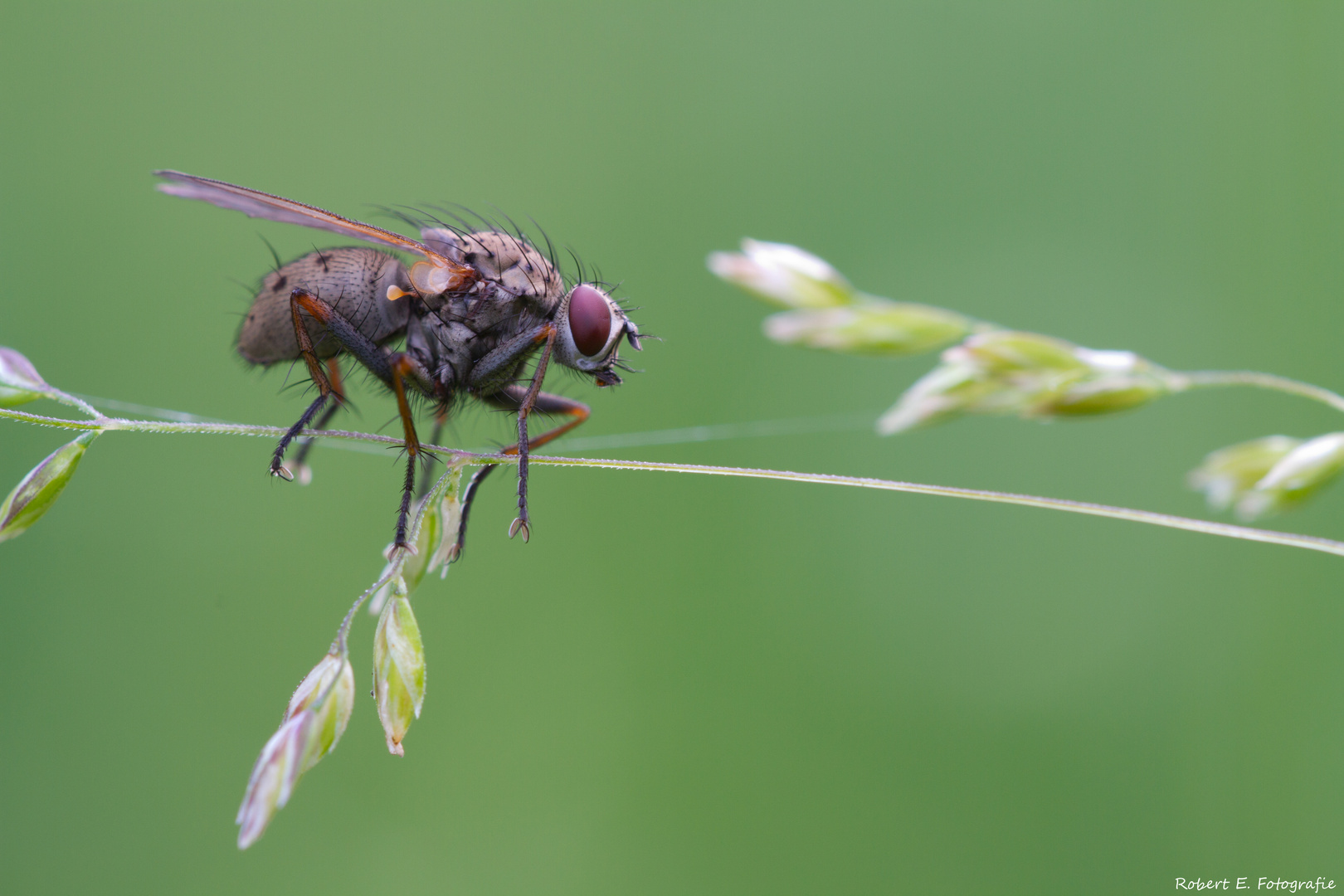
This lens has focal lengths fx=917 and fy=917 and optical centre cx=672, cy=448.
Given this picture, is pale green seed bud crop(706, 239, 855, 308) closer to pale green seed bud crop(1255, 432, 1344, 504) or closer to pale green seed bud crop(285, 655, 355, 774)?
pale green seed bud crop(1255, 432, 1344, 504)

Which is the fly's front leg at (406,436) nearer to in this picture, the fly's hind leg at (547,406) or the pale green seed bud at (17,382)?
the fly's hind leg at (547,406)

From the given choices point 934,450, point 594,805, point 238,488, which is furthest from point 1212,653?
point 238,488

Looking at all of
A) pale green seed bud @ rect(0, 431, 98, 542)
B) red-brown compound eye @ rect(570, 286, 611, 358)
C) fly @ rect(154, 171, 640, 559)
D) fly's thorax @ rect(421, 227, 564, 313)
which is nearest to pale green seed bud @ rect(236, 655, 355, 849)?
pale green seed bud @ rect(0, 431, 98, 542)

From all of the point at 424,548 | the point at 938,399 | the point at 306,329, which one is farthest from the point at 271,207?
the point at 938,399

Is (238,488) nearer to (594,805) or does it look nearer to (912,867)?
(594,805)

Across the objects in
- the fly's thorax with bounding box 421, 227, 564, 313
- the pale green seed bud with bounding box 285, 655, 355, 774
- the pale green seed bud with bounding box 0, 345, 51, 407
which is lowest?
the pale green seed bud with bounding box 285, 655, 355, 774

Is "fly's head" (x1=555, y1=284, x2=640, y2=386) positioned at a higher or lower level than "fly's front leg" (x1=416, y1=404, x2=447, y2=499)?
higher
